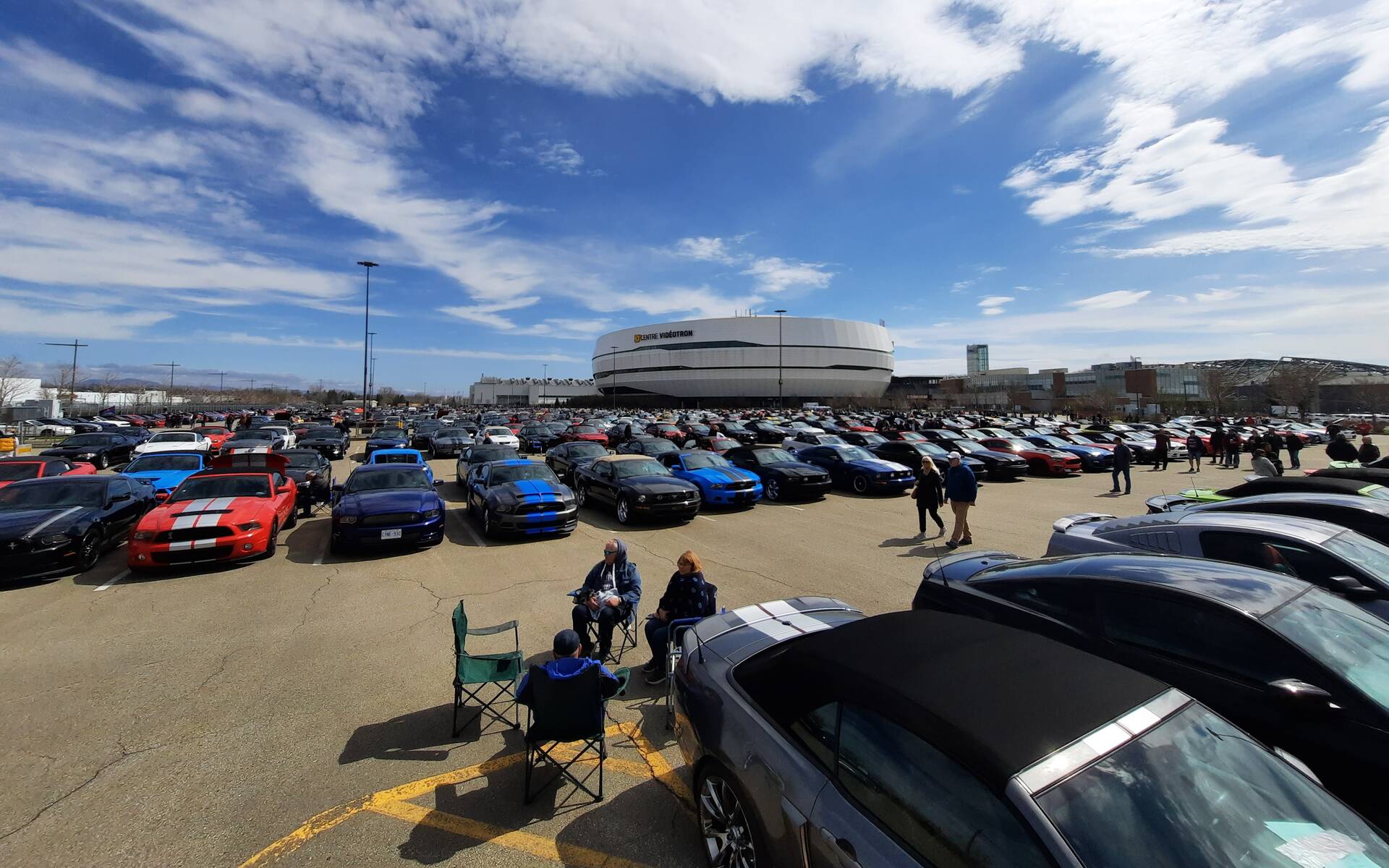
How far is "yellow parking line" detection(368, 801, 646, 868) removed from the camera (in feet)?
9.85

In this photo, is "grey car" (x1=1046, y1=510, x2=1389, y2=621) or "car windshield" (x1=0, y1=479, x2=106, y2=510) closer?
"grey car" (x1=1046, y1=510, x2=1389, y2=621)

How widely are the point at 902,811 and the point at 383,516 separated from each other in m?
8.85

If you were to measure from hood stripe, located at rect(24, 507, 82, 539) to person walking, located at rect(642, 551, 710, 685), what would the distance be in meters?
8.61

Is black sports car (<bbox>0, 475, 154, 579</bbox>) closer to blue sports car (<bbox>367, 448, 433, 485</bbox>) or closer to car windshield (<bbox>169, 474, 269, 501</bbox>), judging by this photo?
car windshield (<bbox>169, 474, 269, 501</bbox>)

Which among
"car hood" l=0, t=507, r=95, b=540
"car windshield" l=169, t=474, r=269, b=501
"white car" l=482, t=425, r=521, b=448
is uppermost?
"white car" l=482, t=425, r=521, b=448

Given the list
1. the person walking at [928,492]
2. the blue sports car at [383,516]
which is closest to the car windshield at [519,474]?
the blue sports car at [383,516]

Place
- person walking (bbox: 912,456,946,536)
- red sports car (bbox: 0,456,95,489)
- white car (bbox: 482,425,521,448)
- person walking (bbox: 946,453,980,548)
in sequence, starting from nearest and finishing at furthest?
person walking (bbox: 946,453,980,548) < person walking (bbox: 912,456,946,536) < red sports car (bbox: 0,456,95,489) < white car (bbox: 482,425,521,448)

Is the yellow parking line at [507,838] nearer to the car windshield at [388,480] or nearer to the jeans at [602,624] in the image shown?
the jeans at [602,624]

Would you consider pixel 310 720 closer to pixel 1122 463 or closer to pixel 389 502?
pixel 389 502

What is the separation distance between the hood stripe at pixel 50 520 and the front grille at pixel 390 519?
3.79 meters

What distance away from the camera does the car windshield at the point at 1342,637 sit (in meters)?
2.87

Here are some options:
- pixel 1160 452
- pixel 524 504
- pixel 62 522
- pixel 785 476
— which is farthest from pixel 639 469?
pixel 1160 452

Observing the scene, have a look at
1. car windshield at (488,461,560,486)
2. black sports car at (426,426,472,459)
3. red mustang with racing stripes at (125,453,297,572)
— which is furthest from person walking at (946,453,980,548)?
black sports car at (426,426,472,459)

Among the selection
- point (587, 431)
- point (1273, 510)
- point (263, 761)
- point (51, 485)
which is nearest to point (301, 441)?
Result: point (587, 431)
